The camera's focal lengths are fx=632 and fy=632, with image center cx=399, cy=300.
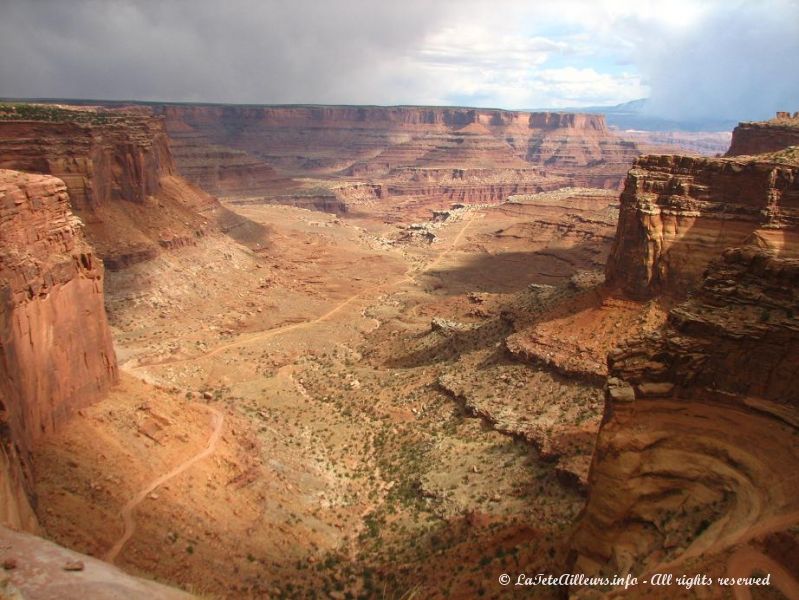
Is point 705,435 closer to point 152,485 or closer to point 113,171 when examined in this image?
point 152,485

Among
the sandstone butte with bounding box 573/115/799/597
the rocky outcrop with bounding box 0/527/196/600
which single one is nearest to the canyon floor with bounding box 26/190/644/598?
the sandstone butte with bounding box 573/115/799/597

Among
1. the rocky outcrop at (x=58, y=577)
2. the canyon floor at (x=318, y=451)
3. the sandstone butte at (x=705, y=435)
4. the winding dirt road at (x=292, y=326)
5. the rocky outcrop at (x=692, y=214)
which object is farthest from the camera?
the winding dirt road at (x=292, y=326)

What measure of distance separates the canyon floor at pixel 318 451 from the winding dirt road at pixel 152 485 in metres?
0.08

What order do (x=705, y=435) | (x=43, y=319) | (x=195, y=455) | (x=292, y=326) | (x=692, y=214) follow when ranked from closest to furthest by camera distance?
(x=705, y=435) → (x=43, y=319) → (x=195, y=455) → (x=692, y=214) → (x=292, y=326)

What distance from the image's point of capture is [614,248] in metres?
35.5

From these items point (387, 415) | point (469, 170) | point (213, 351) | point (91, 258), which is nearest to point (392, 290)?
point (213, 351)

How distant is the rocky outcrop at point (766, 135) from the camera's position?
64.9 metres

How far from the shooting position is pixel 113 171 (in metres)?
58.2

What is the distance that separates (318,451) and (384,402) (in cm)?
620

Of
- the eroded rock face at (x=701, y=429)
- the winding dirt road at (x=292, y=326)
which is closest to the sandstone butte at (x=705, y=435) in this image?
the eroded rock face at (x=701, y=429)

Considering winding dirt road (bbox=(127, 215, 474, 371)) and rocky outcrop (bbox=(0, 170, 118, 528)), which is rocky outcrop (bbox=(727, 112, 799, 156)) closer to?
winding dirt road (bbox=(127, 215, 474, 371))

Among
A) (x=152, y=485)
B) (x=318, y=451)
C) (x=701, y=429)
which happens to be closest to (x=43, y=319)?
(x=152, y=485)

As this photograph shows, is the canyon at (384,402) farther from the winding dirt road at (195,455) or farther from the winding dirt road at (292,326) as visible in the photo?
the winding dirt road at (292,326)

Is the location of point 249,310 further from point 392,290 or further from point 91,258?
point 91,258
